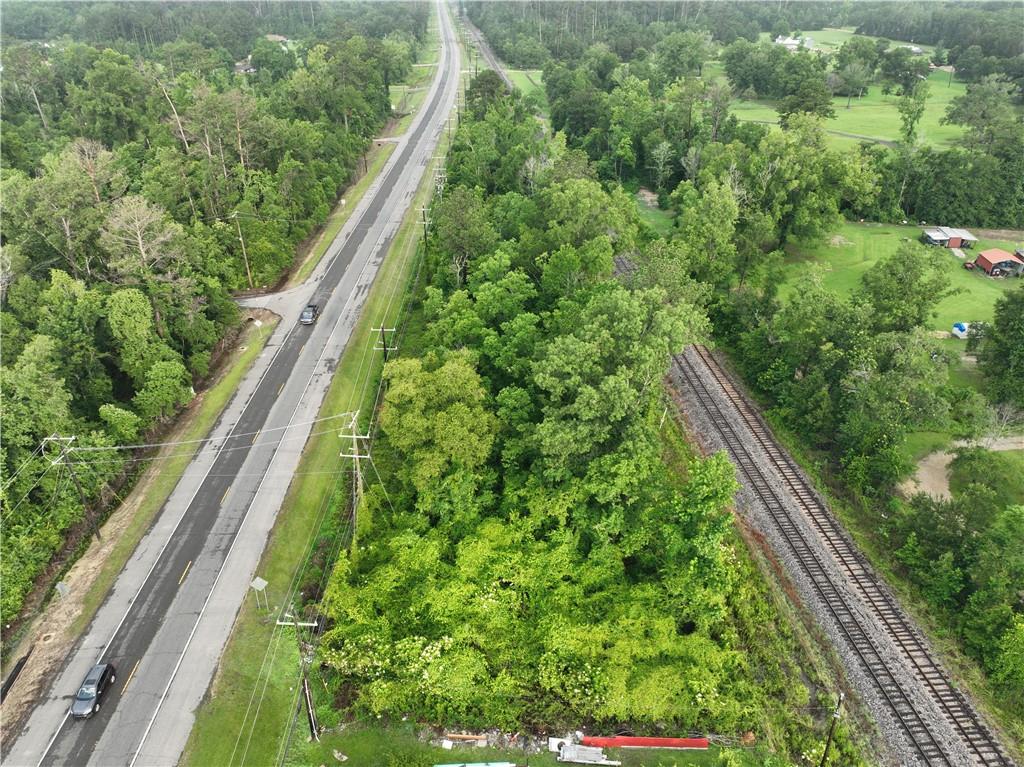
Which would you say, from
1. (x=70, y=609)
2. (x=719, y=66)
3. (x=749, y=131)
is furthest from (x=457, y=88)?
(x=70, y=609)

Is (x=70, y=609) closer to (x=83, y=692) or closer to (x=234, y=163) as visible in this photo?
(x=83, y=692)

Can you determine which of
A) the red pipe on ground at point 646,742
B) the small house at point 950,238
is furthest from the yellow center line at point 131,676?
the small house at point 950,238

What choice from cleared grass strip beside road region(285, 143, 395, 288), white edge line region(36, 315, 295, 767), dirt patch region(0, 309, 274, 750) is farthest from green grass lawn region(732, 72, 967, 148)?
dirt patch region(0, 309, 274, 750)

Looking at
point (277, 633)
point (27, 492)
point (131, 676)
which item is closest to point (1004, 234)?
point (277, 633)

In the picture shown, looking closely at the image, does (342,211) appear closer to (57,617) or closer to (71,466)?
(71,466)

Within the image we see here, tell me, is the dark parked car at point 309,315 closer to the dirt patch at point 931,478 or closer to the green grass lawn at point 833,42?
the dirt patch at point 931,478

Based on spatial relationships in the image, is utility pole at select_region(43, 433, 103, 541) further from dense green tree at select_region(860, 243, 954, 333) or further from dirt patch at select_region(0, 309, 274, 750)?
dense green tree at select_region(860, 243, 954, 333)
